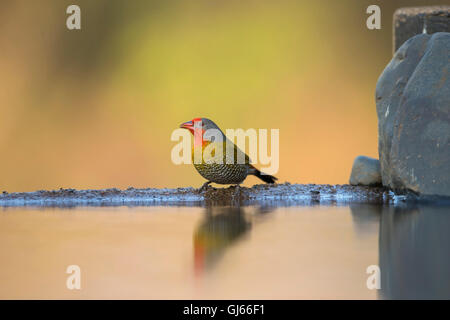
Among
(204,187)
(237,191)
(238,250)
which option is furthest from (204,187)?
(238,250)

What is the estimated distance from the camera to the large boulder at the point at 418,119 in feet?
15.1

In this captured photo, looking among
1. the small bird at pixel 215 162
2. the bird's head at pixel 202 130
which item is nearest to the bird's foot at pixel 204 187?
the small bird at pixel 215 162

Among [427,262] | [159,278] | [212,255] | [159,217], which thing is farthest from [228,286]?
[159,217]

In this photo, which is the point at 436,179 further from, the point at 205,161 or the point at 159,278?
the point at 159,278

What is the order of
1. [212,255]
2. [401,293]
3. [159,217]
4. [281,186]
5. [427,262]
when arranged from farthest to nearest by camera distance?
[281,186] < [159,217] < [212,255] < [427,262] < [401,293]

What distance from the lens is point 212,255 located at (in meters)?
2.65

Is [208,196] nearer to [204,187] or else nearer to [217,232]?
[204,187]

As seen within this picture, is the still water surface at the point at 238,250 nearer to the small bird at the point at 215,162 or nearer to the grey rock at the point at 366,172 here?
the small bird at the point at 215,162

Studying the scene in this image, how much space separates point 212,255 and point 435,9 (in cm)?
396

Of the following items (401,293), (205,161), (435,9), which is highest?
(435,9)

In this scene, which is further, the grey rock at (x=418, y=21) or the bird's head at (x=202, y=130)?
the grey rock at (x=418, y=21)

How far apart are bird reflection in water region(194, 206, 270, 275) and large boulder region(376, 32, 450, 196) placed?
1282 mm

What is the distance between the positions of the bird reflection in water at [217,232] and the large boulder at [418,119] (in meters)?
1.28

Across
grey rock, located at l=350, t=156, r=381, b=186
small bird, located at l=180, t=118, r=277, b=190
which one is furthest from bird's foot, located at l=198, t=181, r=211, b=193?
grey rock, located at l=350, t=156, r=381, b=186
